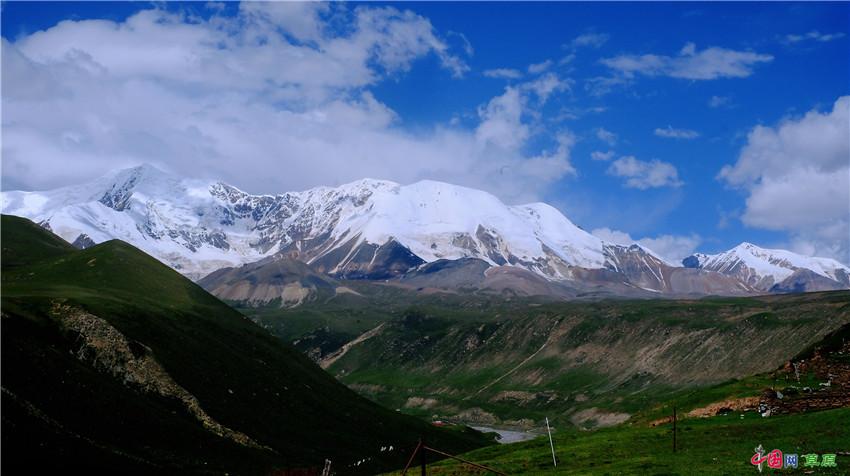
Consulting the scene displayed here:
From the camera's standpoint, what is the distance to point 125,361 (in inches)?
5261

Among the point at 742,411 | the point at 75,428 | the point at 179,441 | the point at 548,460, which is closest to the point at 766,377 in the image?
the point at 742,411

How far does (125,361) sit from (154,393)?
8436 millimetres

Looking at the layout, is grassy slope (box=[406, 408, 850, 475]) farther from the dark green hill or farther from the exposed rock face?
the exposed rock face

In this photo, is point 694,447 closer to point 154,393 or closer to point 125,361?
point 154,393

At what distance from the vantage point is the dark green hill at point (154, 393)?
94.2 m

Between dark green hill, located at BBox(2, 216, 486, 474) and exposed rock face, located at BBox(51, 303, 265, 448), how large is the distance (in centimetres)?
23

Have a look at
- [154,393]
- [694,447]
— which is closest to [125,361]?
[154,393]

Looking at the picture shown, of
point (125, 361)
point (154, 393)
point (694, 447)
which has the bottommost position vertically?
point (694, 447)

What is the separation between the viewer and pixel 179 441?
112938 millimetres

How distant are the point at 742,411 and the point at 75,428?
82.8m

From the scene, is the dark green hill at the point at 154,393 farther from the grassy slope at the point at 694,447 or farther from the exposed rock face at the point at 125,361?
the grassy slope at the point at 694,447

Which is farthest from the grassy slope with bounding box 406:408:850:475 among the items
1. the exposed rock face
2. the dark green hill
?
the exposed rock face

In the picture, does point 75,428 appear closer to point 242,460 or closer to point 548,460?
point 242,460

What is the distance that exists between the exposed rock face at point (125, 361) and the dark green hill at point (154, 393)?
23cm
